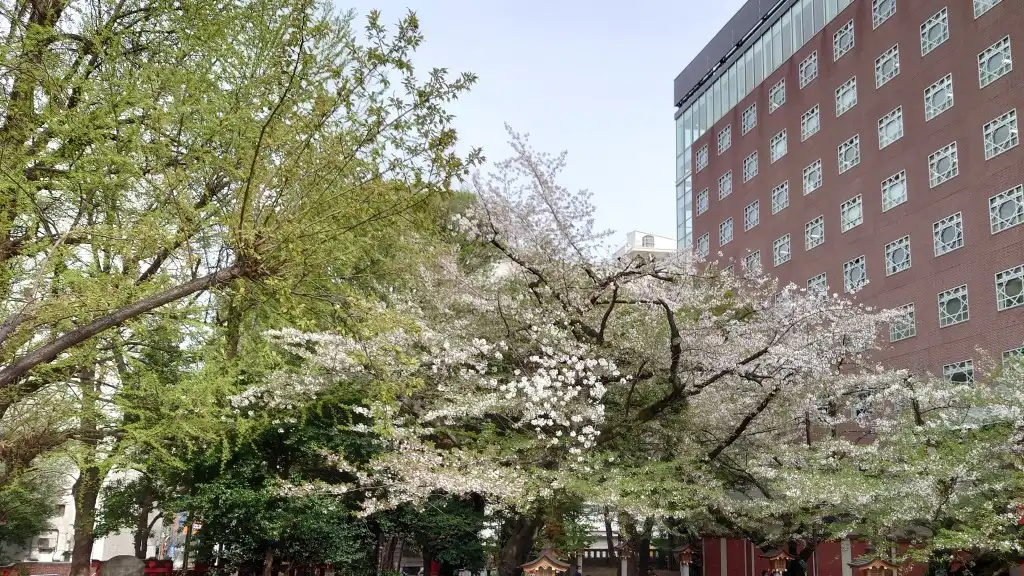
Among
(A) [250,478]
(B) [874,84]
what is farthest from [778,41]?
(A) [250,478]

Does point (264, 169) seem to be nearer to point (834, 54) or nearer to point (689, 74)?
point (834, 54)

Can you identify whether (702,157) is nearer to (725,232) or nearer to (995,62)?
(725,232)

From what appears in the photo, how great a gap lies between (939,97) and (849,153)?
190 inches

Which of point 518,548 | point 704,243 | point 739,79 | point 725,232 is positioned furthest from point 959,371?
point 739,79

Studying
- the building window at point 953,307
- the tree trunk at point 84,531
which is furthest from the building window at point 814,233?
the tree trunk at point 84,531

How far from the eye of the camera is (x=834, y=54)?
118 ft

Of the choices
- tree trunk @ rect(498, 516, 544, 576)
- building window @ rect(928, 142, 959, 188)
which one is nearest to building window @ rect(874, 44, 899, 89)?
building window @ rect(928, 142, 959, 188)

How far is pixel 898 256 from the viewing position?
31.0m

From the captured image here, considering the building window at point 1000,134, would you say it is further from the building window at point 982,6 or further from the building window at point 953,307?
the building window at point 953,307

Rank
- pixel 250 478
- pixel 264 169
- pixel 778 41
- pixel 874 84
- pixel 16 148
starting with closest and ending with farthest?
pixel 16 148 < pixel 264 169 < pixel 250 478 < pixel 874 84 < pixel 778 41

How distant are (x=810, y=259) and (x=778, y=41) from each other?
11.7 meters

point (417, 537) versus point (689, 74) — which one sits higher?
point (689, 74)

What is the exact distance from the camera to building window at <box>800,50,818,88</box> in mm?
37312

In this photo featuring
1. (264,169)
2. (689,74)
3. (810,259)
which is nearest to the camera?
(264,169)
